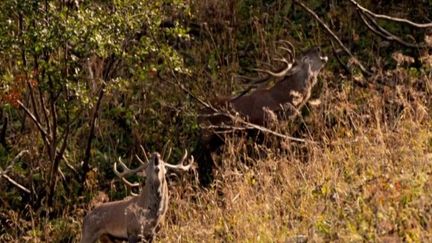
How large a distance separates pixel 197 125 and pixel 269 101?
110cm

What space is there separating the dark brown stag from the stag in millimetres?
2350

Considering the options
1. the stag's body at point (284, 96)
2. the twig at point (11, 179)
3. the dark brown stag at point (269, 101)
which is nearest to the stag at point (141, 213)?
the twig at point (11, 179)

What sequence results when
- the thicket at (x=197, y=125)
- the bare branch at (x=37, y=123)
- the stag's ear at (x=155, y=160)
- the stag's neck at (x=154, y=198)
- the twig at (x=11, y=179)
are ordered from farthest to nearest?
1. the bare branch at (x=37, y=123)
2. the twig at (x=11, y=179)
3. the stag's neck at (x=154, y=198)
4. the stag's ear at (x=155, y=160)
5. the thicket at (x=197, y=125)

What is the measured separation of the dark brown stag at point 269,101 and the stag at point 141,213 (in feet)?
7.71

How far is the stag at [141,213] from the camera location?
12.8m

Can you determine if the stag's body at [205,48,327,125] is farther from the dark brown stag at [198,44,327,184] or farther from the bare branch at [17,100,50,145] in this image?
the bare branch at [17,100,50,145]

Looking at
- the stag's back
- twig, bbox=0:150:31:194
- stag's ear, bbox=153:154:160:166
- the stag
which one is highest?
stag's ear, bbox=153:154:160:166

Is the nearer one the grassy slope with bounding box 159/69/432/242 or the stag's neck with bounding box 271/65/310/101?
the grassy slope with bounding box 159/69/432/242

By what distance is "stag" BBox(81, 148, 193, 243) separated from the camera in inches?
504

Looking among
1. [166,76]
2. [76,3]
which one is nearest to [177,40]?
[166,76]

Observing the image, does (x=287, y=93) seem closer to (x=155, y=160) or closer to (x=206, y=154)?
(x=206, y=154)

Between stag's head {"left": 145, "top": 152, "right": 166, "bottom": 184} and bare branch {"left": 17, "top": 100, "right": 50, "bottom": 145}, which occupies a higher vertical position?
stag's head {"left": 145, "top": 152, "right": 166, "bottom": 184}

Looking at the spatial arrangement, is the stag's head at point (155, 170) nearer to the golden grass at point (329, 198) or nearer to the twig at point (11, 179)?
the golden grass at point (329, 198)

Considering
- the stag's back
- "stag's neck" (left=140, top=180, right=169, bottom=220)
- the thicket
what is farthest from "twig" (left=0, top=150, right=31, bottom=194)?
the stag's back
